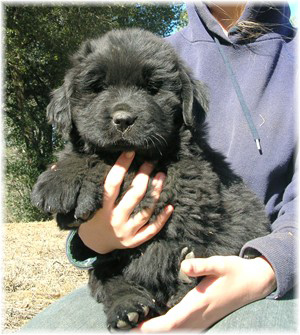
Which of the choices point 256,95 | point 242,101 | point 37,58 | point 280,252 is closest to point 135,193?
point 280,252

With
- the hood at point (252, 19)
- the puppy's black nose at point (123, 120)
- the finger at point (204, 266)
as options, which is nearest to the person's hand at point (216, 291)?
the finger at point (204, 266)

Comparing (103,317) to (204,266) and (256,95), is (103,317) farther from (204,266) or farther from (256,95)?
(256,95)

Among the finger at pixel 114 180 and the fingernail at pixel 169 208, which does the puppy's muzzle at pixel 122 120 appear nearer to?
the finger at pixel 114 180

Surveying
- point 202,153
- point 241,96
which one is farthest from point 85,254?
point 241,96

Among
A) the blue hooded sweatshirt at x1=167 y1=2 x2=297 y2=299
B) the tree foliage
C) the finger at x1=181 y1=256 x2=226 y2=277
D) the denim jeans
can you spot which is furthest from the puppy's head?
the tree foliage

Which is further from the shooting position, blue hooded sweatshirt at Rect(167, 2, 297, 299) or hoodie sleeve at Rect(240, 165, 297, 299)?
blue hooded sweatshirt at Rect(167, 2, 297, 299)

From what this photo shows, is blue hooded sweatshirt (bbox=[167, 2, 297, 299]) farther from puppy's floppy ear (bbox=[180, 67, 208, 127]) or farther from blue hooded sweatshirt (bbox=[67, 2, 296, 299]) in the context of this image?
puppy's floppy ear (bbox=[180, 67, 208, 127])

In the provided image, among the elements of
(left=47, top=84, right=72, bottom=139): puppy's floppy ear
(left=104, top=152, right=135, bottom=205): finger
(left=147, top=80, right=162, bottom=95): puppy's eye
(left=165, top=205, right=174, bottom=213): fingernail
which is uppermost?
(left=147, top=80, right=162, bottom=95): puppy's eye

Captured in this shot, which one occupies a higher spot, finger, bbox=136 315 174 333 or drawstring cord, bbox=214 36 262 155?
drawstring cord, bbox=214 36 262 155
